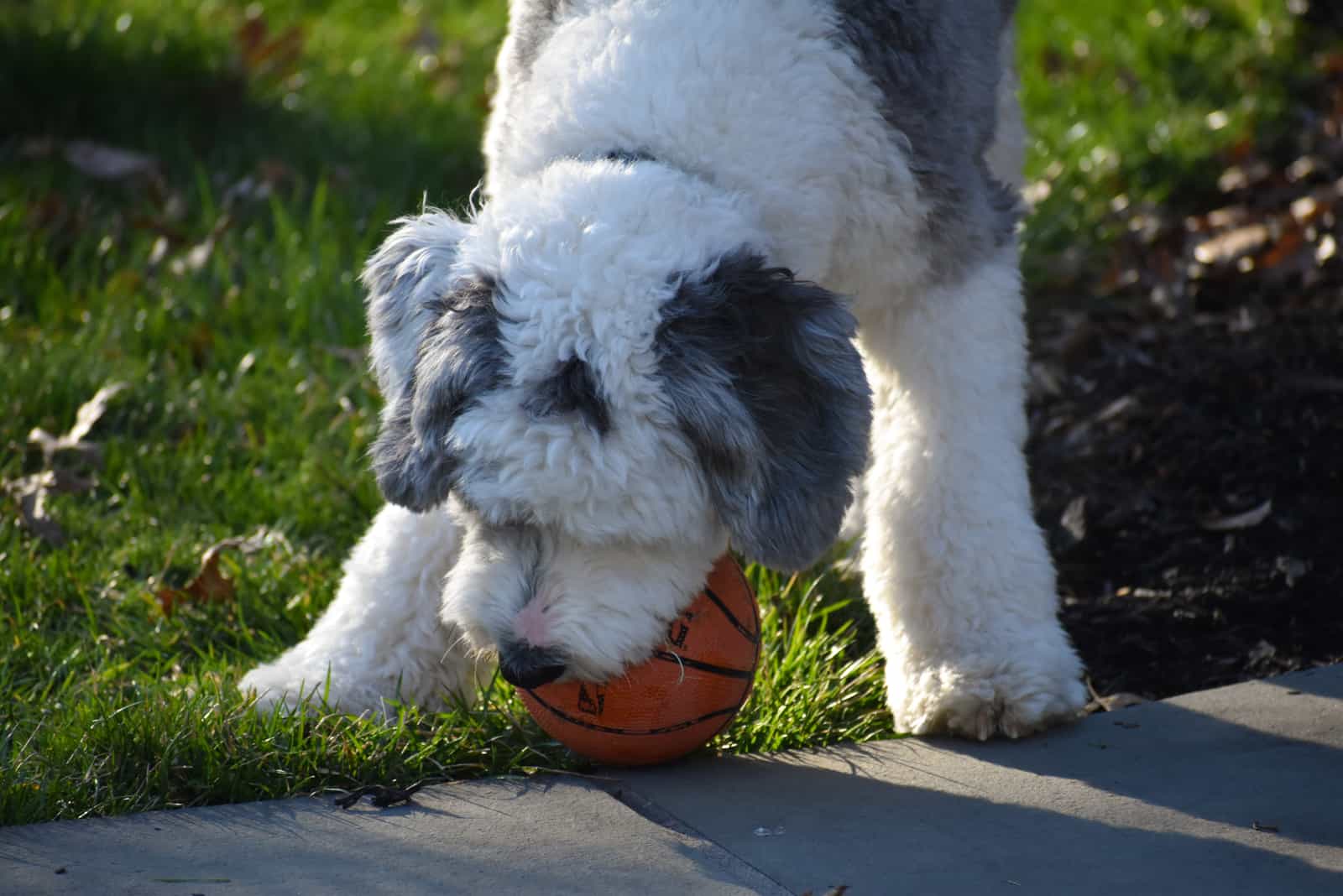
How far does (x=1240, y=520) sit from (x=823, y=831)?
184 centimetres

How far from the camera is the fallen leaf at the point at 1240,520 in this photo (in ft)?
13.1

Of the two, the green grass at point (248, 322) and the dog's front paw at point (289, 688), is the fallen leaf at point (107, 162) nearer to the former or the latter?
the green grass at point (248, 322)

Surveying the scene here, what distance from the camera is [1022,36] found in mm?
7801

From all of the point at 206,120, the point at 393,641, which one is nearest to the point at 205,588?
the point at 393,641

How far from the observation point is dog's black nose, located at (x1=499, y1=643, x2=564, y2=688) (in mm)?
2564

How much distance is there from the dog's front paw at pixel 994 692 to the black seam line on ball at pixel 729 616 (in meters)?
0.42

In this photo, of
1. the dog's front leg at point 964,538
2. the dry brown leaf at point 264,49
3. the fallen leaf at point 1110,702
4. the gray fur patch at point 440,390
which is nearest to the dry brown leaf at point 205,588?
the gray fur patch at point 440,390

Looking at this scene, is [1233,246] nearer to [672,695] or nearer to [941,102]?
[941,102]

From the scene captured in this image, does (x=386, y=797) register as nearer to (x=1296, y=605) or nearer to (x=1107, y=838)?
(x=1107, y=838)

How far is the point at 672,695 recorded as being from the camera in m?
2.83

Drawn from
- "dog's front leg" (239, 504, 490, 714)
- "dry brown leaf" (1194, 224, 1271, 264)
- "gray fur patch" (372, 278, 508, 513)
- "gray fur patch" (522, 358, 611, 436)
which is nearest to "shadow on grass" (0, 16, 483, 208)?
"dry brown leaf" (1194, 224, 1271, 264)

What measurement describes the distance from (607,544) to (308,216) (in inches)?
145

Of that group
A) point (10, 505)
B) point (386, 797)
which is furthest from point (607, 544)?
point (10, 505)

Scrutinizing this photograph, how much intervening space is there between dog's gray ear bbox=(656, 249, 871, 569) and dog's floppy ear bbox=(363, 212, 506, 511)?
12.6 inches
